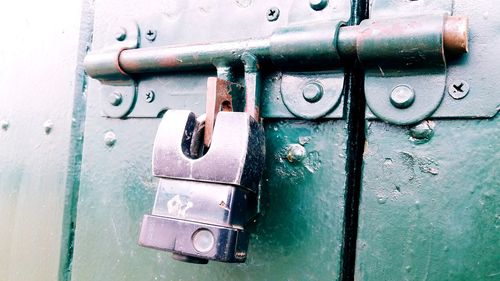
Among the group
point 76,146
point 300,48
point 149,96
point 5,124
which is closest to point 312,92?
point 300,48

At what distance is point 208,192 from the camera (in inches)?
20.9

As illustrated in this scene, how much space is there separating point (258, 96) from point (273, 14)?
11 centimetres

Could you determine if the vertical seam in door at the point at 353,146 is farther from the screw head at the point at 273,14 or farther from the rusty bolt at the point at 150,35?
the rusty bolt at the point at 150,35

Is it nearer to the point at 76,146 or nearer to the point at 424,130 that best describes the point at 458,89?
the point at 424,130

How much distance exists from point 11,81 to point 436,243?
2.77 ft

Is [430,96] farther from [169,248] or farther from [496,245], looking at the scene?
[169,248]

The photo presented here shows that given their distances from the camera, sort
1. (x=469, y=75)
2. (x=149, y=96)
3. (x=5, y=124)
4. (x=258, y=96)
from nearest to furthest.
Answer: (x=469, y=75), (x=258, y=96), (x=149, y=96), (x=5, y=124)

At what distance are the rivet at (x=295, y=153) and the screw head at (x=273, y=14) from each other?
0.56ft

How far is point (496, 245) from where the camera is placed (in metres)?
0.48

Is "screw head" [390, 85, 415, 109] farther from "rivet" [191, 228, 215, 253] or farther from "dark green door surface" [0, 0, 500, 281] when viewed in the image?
"rivet" [191, 228, 215, 253]

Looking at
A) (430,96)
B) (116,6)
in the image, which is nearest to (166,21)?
(116,6)

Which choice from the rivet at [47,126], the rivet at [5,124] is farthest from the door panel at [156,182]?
the rivet at [5,124]

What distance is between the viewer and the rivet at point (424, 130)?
0.52m

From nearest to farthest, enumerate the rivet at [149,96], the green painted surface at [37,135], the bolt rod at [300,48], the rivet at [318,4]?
the bolt rod at [300,48]
the rivet at [318,4]
the rivet at [149,96]
the green painted surface at [37,135]
